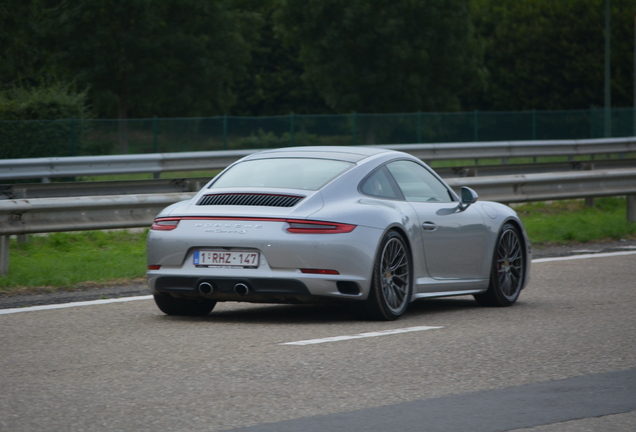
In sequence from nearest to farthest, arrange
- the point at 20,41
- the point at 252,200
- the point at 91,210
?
the point at 252,200, the point at 91,210, the point at 20,41

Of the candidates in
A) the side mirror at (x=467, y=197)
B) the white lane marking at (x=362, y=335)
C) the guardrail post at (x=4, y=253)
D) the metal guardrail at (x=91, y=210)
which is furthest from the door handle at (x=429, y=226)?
the guardrail post at (x=4, y=253)

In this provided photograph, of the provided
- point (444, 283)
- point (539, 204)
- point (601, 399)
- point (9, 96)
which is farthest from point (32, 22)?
point (601, 399)

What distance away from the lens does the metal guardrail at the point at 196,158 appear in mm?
18094

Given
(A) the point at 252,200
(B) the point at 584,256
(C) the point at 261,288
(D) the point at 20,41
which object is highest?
(D) the point at 20,41

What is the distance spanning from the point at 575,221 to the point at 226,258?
1028 cm

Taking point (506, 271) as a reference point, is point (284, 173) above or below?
above

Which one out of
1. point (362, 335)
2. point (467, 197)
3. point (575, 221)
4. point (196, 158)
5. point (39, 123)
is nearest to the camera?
point (362, 335)

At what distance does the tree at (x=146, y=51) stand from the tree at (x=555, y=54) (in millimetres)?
17724

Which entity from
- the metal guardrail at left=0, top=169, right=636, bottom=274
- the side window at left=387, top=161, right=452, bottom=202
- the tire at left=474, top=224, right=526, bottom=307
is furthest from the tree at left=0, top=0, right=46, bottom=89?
the side window at left=387, top=161, right=452, bottom=202

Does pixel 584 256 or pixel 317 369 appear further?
Result: pixel 584 256

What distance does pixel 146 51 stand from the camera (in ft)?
157

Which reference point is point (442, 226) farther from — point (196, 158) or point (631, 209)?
point (196, 158)

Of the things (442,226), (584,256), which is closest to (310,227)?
(442,226)

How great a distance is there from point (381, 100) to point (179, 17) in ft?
34.8
